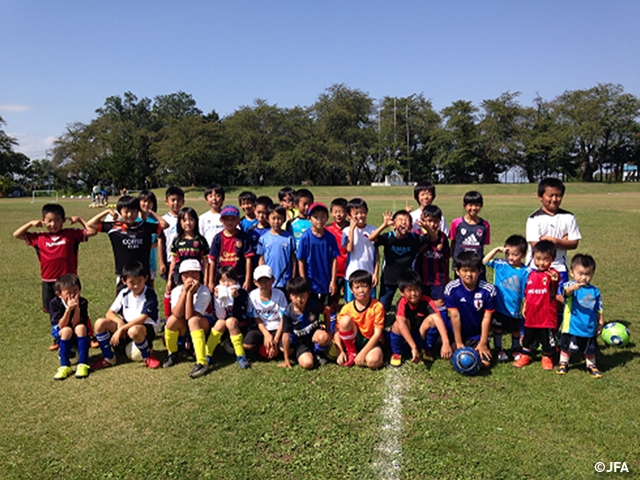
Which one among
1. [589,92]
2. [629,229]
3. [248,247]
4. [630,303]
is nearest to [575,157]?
[589,92]

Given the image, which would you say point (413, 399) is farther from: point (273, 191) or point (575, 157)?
point (575, 157)

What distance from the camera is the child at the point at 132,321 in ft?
15.9

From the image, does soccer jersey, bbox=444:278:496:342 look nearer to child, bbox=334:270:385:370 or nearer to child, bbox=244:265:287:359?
child, bbox=334:270:385:370

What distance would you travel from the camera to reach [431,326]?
4.79 m

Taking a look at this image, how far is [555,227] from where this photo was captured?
5.04 meters

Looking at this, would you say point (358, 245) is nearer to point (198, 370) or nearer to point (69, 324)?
point (198, 370)

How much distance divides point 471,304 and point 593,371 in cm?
126

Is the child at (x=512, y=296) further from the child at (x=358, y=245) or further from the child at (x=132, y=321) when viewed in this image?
the child at (x=132, y=321)

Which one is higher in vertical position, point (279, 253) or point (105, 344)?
point (279, 253)

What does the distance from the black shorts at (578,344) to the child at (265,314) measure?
286cm

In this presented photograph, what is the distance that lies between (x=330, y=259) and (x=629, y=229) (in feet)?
47.3

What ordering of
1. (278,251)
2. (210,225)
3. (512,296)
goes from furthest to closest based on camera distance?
1. (210,225)
2. (278,251)
3. (512,296)

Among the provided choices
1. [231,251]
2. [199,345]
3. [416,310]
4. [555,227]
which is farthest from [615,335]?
[199,345]

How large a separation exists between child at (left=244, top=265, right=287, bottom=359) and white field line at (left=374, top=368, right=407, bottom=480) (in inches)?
49.5
